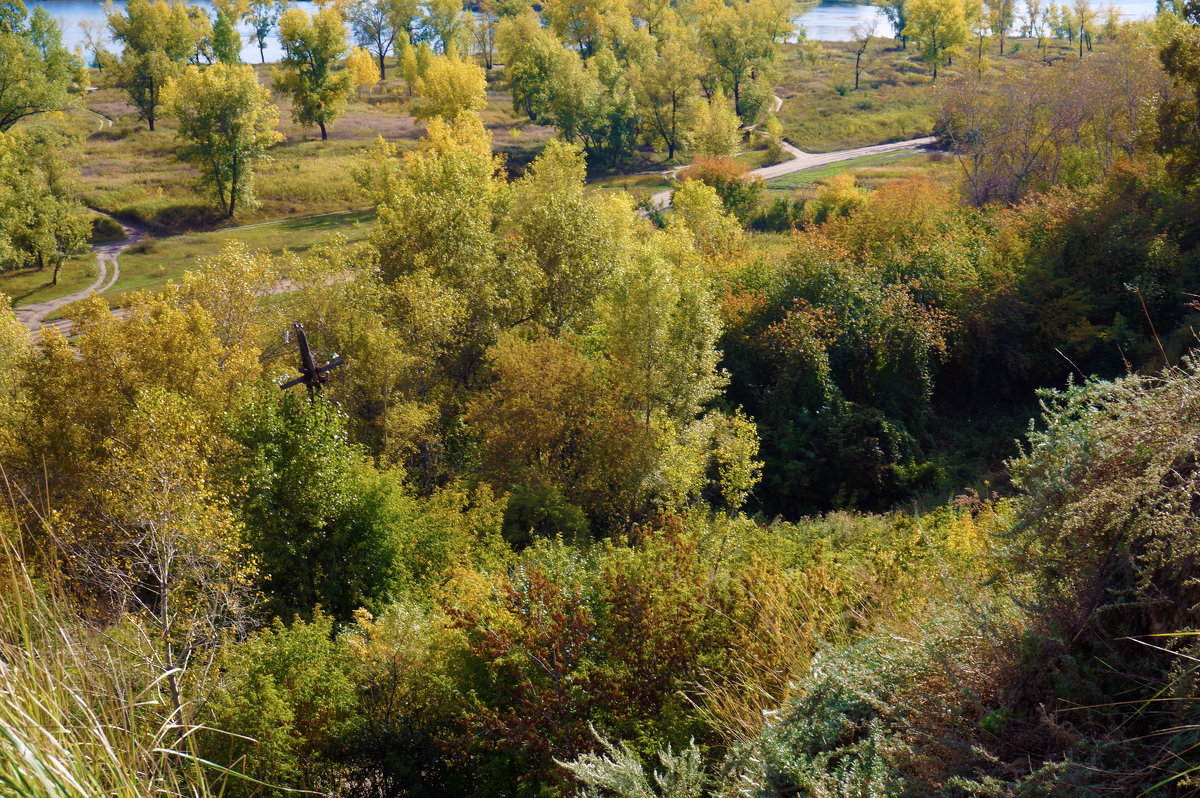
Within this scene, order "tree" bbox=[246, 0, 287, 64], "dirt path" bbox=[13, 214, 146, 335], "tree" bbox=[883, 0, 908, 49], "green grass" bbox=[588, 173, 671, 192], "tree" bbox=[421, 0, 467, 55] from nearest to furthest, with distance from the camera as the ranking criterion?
1. "dirt path" bbox=[13, 214, 146, 335]
2. "green grass" bbox=[588, 173, 671, 192]
3. "tree" bbox=[246, 0, 287, 64]
4. "tree" bbox=[421, 0, 467, 55]
5. "tree" bbox=[883, 0, 908, 49]

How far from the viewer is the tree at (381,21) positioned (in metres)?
98.6

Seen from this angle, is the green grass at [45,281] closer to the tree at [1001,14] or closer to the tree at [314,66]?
the tree at [314,66]

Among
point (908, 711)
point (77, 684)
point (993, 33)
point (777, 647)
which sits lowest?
point (777, 647)

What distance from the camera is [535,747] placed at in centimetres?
978

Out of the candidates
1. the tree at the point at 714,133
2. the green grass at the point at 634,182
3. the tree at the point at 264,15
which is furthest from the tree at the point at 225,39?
the tree at the point at 714,133

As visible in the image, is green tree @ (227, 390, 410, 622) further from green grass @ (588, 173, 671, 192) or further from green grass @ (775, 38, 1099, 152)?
green grass @ (775, 38, 1099, 152)

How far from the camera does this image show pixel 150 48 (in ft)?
247

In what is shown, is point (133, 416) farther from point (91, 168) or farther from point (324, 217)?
point (91, 168)

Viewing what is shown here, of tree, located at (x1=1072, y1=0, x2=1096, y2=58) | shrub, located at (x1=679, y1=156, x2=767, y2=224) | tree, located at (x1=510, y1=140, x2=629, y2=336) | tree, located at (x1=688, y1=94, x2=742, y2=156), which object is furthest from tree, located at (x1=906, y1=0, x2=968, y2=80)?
tree, located at (x1=510, y1=140, x2=629, y2=336)

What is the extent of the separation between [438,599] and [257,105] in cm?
5420

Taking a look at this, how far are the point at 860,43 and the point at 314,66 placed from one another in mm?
83969

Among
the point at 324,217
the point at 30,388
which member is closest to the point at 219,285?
the point at 30,388

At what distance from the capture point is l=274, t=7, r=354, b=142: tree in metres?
70.5

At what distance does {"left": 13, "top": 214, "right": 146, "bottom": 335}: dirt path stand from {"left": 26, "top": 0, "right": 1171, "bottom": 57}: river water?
4803 cm
